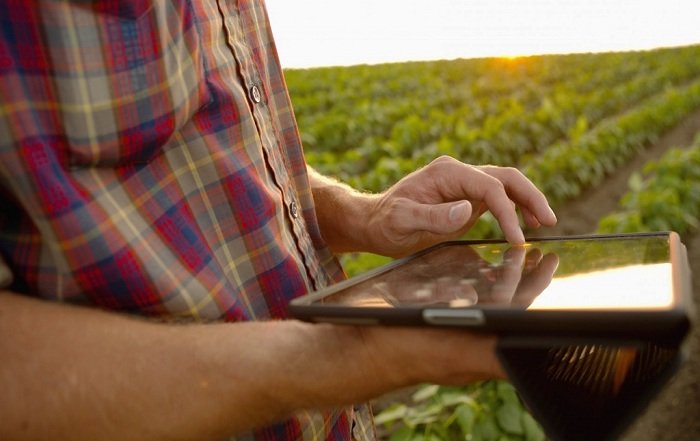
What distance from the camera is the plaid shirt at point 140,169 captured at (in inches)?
33.5

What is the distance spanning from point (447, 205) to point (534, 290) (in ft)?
1.42

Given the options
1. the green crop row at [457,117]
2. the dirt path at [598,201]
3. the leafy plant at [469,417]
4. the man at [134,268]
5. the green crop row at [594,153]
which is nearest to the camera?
the man at [134,268]

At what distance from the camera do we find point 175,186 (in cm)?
102

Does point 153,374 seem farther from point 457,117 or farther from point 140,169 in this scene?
point 457,117

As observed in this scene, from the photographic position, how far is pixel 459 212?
4.09ft

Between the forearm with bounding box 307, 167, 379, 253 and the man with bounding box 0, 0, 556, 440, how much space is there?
0.45 metres

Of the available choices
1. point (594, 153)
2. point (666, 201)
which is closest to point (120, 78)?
point (666, 201)

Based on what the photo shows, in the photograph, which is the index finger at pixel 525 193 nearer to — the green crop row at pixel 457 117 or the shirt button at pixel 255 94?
the shirt button at pixel 255 94

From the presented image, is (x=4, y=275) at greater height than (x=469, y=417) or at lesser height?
greater

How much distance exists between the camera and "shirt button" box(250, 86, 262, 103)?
1.21 metres

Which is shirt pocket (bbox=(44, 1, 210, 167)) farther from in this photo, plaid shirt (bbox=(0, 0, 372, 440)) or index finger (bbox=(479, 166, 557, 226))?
index finger (bbox=(479, 166, 557, 226))

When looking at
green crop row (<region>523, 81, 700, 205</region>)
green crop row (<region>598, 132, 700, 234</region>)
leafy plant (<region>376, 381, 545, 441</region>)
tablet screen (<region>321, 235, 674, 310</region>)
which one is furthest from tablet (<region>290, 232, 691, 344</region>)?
green crop row (<region>523, 81, 700, 205</region>)

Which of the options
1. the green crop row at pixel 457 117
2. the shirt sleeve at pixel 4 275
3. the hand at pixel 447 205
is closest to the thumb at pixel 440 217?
the hand at pixel 447 205

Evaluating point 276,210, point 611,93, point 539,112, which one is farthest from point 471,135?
point 276,210
